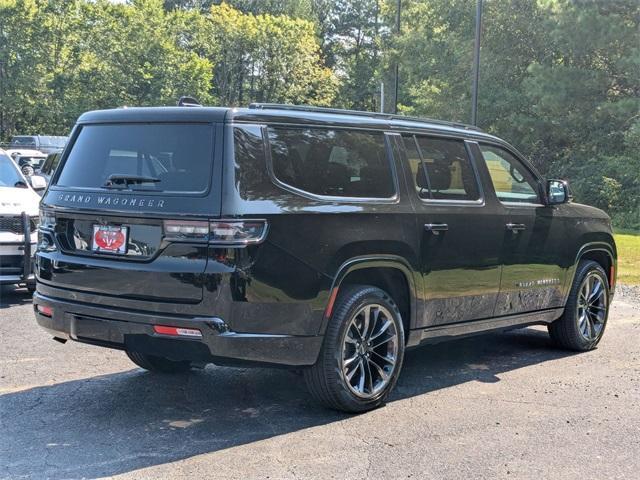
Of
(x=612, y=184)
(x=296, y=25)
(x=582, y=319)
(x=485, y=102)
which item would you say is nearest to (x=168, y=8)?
(x=296, y=25)

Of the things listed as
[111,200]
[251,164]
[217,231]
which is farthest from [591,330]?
[111,200]

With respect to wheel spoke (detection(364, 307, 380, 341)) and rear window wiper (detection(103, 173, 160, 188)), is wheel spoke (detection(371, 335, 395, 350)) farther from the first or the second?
rear window wiper (detection(103, 173, 160, 188))

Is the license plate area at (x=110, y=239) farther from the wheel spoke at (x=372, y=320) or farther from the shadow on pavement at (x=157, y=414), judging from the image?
the wheel spoke at (x=372, y=320)

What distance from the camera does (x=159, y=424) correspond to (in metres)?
4.55

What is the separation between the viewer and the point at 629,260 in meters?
13.8

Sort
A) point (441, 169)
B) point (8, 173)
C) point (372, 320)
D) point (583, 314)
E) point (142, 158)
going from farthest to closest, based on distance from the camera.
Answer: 1. point (8, 173)
2. point (583, 314)
3. point (441, 169)
4. point (372, 320)
5. point (142, 158)

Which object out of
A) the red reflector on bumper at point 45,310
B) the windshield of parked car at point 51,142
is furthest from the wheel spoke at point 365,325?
the windshield of parked car at point 51,142

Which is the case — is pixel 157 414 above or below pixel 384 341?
below

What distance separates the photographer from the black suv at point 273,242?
4.16 meters

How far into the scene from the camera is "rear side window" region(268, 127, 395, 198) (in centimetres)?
453

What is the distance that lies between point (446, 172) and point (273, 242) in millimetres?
1935

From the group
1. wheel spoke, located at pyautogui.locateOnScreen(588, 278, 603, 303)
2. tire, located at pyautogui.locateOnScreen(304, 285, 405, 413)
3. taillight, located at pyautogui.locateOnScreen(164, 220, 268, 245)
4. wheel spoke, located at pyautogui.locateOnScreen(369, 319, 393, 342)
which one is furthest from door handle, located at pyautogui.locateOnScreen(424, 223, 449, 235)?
wheel spoke, located at pyautogui.locateOnScreen(588, 278, 603, 303)

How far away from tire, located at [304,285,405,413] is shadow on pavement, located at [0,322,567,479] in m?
0.21

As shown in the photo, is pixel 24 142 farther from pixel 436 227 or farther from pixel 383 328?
pixel 383 328
